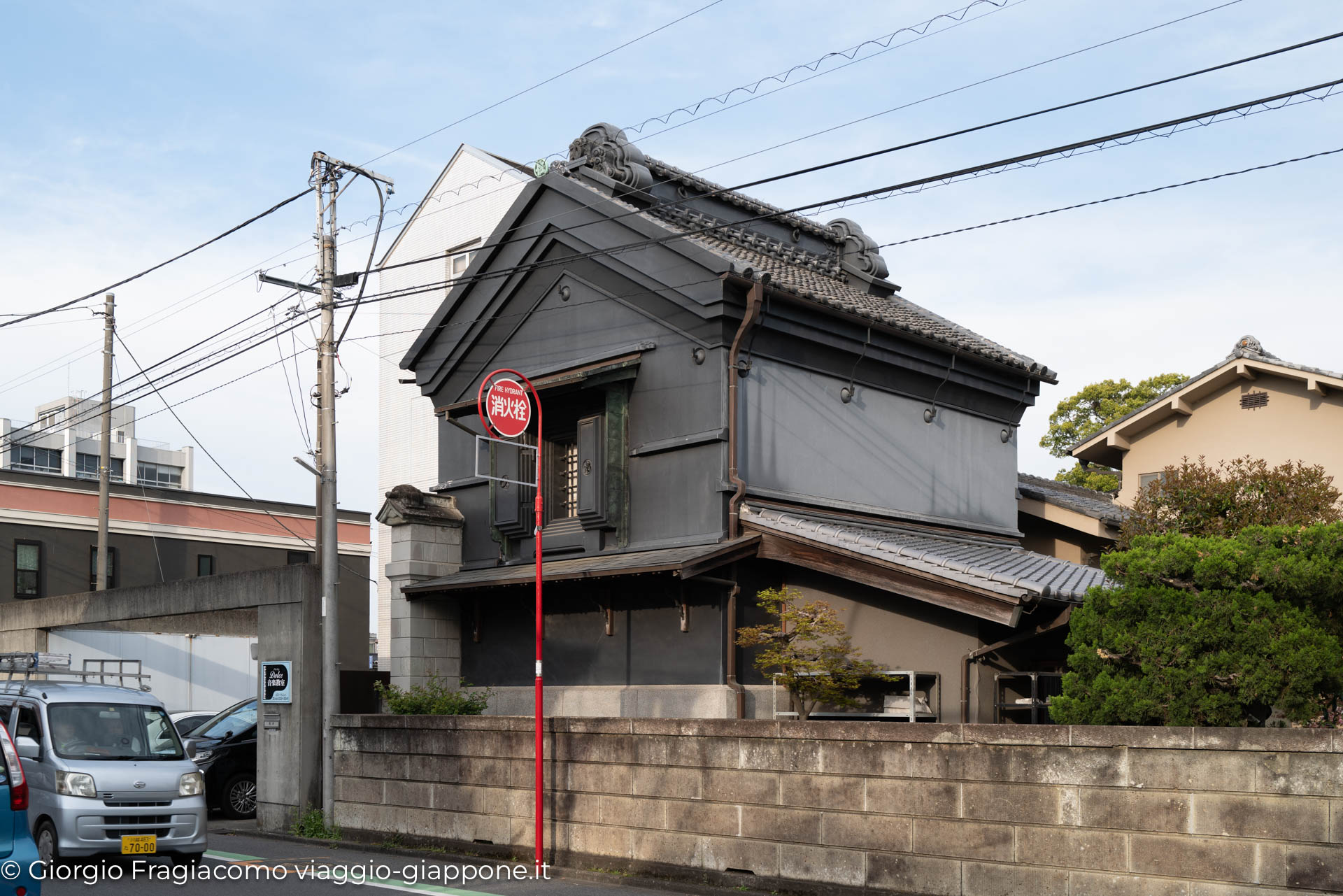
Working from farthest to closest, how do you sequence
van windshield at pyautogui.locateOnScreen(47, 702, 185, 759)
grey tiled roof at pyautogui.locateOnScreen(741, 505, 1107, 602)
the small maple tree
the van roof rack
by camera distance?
the van roof rack < the small maple tree < grey tiled roof at pyautogui.locateOnScreen(741, 505, 1107, 602) < van windshield at pyautogui.locateOnScreen(47, 702, 185, 759)

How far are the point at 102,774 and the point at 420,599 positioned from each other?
7.61m

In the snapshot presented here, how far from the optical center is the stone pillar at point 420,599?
69.2 ft

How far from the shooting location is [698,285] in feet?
58.8

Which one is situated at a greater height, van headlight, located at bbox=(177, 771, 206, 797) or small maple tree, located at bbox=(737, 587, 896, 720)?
small maple tree, located at bbox=(737, 587, 896, 720)

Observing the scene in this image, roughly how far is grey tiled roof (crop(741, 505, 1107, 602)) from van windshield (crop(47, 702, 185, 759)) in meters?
7.95

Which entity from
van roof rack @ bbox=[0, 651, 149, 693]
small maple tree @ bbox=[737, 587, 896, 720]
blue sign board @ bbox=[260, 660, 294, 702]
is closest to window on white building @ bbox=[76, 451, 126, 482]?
van roof rack @ bbox=[0, 651, 149, 693]

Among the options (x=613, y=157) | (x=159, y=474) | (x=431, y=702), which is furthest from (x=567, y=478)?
(x=159, y=474)

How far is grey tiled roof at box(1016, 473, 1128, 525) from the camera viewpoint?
73.6 ft

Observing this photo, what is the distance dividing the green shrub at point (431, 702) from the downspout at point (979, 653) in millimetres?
6832

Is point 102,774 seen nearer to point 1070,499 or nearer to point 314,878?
point 314,878

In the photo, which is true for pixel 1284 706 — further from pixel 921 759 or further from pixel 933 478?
pixel 933 478

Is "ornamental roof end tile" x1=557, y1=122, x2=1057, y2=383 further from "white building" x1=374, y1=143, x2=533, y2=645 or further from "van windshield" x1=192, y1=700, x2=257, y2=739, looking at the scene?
"white building" x1=374, y1=143, x2=533, y2=645

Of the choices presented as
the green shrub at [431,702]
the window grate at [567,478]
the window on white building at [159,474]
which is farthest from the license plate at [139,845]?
the window on white building at [159,474]

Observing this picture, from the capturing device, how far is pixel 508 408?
17.2 metres
